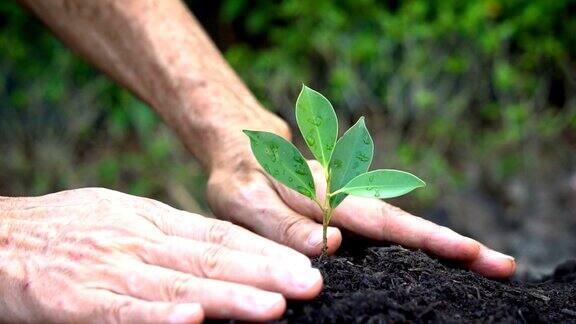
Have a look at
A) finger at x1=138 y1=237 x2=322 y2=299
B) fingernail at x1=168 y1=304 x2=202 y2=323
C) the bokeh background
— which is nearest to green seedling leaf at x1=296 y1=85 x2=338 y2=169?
finger at x1=138 y1=237 x2=322 y2=299

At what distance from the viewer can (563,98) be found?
538 centimetres

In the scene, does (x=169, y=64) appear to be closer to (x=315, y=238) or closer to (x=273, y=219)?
(x=273, y=219)

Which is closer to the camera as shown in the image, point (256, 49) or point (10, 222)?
point (10, 222)

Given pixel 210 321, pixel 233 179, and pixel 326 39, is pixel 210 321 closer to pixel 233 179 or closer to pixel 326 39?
pixel 233 179

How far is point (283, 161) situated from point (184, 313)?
43 centimetres

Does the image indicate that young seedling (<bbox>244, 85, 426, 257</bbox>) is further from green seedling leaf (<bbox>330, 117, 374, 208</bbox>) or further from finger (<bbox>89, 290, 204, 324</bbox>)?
finger (<bbox>89, 290, 204, 324</bbox>)

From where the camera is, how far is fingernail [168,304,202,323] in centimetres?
126

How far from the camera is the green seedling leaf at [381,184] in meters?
1.51

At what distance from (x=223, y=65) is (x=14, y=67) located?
3280 mm

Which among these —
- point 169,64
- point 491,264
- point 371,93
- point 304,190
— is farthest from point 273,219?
point 371,93

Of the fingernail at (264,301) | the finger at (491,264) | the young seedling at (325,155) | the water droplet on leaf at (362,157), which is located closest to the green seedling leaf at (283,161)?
the young seedling at (325,155)

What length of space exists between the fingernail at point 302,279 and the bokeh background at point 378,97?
3211mm

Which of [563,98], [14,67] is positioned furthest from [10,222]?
[563,98]

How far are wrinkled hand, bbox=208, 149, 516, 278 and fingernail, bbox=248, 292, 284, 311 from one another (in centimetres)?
40
